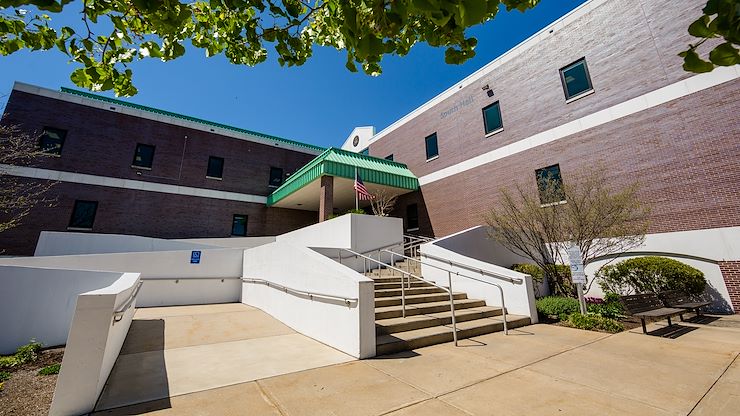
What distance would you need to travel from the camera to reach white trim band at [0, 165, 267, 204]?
14383 millimetres

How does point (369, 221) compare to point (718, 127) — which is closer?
A: point (718, 127)

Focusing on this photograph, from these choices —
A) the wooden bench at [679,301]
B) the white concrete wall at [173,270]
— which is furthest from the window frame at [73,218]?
the wooden bench at [679,301]

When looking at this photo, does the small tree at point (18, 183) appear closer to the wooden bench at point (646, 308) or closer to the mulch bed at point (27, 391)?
the mulch bed at point (27, 391)

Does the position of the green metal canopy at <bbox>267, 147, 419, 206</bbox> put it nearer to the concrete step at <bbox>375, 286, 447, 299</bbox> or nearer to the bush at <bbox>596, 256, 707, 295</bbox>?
the concrete step at <bbox>375, 286, 447, 299</bbox>

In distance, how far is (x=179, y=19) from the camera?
9.00 ft

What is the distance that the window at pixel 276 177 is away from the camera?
856 inches

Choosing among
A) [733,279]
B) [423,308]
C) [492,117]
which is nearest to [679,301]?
[733,279]

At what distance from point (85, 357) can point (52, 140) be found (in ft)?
61.7

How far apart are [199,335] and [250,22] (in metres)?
6.49

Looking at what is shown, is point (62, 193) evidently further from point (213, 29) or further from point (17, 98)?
point (213, 29)

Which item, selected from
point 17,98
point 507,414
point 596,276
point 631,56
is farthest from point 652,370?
point 17,98

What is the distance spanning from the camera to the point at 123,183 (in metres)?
16.8

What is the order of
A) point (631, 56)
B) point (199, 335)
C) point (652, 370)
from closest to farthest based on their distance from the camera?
point (652, 370), point (199, 335), point (631, 56)

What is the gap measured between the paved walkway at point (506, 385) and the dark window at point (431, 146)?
1394 centimetres
